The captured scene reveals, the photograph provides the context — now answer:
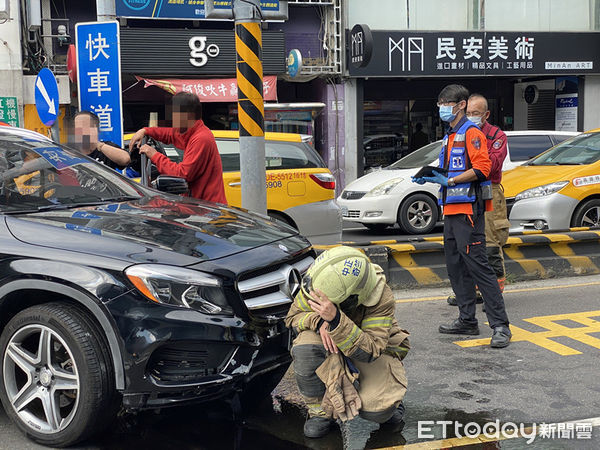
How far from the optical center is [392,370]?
374 cm

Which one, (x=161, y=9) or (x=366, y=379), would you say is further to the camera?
(x=161, y=9)

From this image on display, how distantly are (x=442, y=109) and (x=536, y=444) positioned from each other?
261cm

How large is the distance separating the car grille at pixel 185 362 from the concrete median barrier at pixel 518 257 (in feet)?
11.3

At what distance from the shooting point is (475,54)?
18188mm

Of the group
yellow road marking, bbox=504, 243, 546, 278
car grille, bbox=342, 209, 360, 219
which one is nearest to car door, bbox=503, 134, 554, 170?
car grille, bbox=342, 209, 360, 219

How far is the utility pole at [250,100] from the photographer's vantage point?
21.1ft

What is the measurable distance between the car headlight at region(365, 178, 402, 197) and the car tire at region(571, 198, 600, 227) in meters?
3.22

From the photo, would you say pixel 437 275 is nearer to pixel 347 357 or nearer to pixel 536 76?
pixel 347 357

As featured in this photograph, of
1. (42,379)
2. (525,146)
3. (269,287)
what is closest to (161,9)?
(525,146)

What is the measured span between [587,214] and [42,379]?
7409mm

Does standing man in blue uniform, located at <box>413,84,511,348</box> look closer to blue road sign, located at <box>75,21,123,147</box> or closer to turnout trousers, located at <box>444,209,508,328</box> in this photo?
turnout trousers, located at <box>444,209,508,328</box>

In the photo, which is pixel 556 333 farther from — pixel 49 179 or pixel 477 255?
pixel 49 179

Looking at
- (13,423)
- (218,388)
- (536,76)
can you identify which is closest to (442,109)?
(218,388)

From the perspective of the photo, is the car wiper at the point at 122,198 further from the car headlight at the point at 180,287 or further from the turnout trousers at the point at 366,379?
the turnout trousers at the point at 366,379
